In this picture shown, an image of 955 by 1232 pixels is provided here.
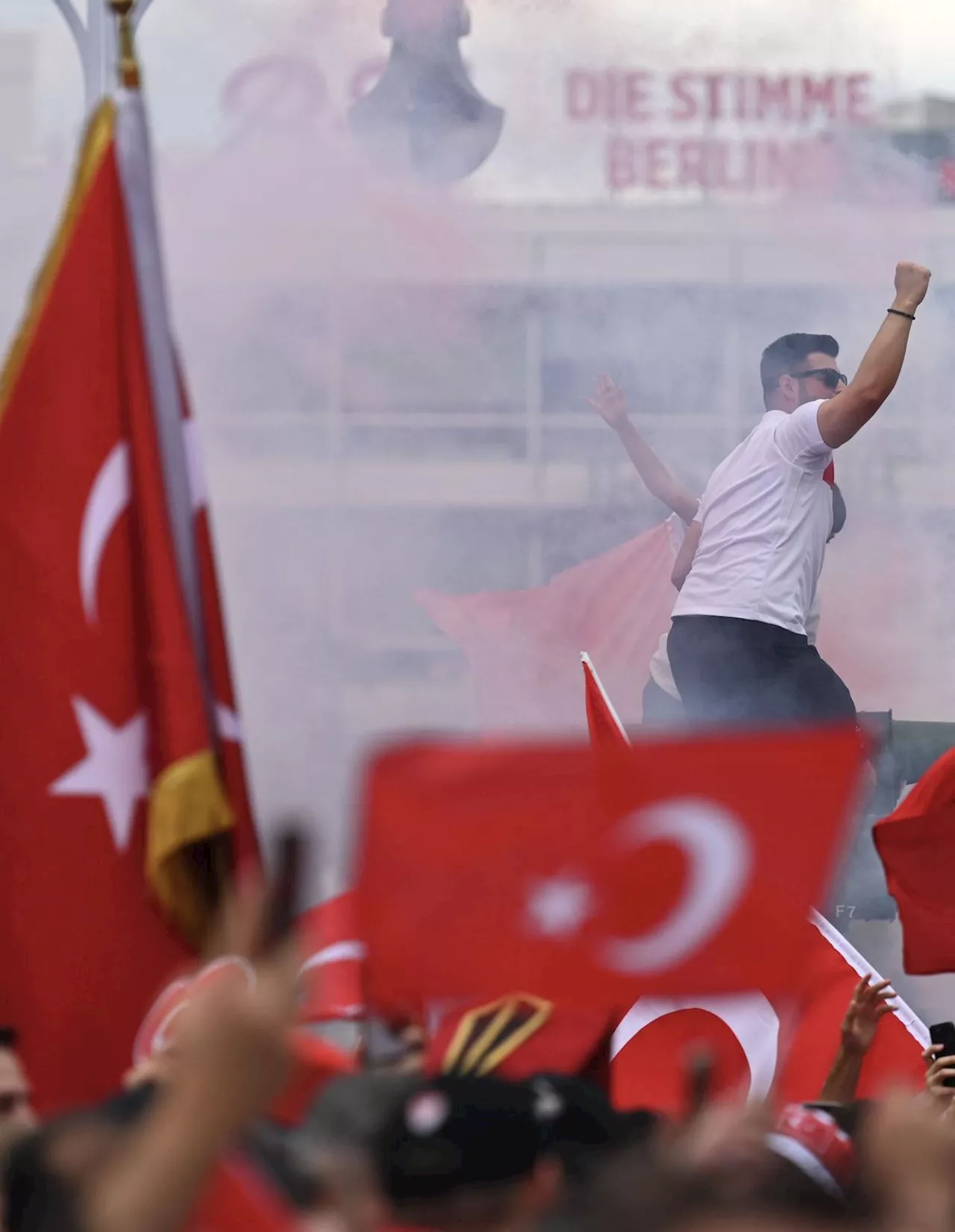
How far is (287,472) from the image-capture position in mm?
5711

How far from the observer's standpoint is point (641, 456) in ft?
18.4

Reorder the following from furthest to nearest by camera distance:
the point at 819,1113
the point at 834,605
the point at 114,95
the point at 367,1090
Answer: the point at 834,605, the point at 114,95, the point at 819,1113, the point at 367,1090

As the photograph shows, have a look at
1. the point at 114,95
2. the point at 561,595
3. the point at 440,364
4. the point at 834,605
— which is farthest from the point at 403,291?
the point at 114,95

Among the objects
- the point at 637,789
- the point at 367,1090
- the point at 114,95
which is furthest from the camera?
the point at 114,95

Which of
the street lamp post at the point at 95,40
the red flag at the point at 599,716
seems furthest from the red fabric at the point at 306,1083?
the street lamp post at the point at 95,40

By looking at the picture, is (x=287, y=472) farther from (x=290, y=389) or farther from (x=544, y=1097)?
(x=544, y=1097)

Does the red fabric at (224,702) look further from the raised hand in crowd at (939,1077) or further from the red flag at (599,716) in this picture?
the red flag at (599,716)

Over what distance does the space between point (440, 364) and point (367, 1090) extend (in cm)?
397

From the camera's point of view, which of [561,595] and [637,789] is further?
[561,595]

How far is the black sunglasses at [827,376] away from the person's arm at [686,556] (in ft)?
1.61

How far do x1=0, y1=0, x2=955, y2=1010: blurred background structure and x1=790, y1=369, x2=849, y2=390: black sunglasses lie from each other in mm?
59

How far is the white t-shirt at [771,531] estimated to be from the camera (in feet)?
17.7

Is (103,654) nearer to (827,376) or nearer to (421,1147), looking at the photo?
(421,1147)

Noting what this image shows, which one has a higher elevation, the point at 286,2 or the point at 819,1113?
the point at 286,2
